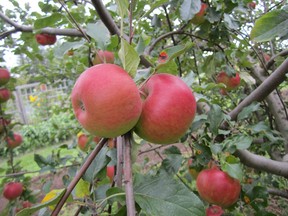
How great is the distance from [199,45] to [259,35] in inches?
47.2

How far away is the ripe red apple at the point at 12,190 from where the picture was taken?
1793 mm

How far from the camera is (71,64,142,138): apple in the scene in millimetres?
510

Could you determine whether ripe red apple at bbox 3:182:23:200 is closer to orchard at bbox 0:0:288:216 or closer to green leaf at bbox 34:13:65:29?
orchard at bbox 0:0:288:216

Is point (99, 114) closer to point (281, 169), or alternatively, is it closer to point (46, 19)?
point (46, 19)

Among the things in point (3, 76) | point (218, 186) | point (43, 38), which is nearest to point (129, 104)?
point (218, 186)

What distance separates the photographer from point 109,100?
1.67 ft

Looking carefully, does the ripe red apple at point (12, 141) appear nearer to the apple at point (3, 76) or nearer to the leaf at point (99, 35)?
the apple at point (3, 76)

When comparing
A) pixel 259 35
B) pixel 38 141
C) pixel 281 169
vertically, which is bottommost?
pixel 38 141

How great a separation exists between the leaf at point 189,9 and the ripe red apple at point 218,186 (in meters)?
0.53

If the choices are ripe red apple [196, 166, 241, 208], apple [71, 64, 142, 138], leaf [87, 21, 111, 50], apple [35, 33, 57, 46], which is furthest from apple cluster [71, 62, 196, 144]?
apple [35, 33, 57, 46]

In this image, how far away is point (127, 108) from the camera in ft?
1.69

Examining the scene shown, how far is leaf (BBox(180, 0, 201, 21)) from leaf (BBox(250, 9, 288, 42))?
478 mm

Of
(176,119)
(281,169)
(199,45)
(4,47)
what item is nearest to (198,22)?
(199,45)

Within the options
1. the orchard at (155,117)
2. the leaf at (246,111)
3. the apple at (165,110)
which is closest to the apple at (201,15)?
the orchard at (155,117)
